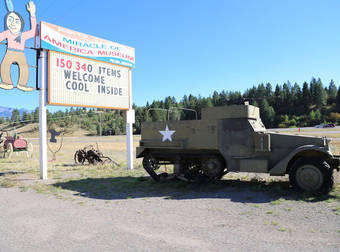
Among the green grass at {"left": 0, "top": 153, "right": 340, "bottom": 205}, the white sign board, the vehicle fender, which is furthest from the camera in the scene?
the white sign board

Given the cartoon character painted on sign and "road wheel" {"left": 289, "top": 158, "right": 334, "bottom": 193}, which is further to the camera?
the cartoon character painted on sign

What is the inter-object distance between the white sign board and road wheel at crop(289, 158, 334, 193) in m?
8.06

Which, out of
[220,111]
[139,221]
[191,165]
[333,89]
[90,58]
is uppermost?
[333,89]

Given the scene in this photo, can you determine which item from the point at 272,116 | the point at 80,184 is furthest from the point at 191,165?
the point at 272,116

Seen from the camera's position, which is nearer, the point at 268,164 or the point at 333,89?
the point at 268,164

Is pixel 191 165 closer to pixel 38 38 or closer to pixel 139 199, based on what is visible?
pixel 139 199

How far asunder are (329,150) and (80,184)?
726 centimetres

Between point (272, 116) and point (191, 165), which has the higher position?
point (272, 116)

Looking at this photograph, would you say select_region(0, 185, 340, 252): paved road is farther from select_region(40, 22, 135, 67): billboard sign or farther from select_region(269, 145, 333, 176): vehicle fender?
select_region(40, 22, 135, 67): billboard sign

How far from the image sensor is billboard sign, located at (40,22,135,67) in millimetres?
11109

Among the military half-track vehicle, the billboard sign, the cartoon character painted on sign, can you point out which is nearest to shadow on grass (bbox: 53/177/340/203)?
the military half-track vehicle

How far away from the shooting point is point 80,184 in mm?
9953

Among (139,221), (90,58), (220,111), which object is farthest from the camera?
(90,58)

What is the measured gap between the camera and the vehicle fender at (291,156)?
730 centimetres
